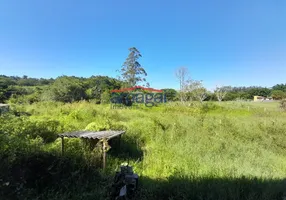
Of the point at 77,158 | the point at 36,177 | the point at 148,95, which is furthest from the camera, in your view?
the point at 148,95

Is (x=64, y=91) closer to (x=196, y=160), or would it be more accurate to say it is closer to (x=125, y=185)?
(x=196, y=160)

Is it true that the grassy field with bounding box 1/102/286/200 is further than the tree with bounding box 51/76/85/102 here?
No

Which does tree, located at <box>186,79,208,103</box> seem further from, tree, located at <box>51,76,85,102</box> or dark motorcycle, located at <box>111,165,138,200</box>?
dark motorcycle, located at <box>111,165,138,200</box>

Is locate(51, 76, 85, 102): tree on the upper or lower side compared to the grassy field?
upper

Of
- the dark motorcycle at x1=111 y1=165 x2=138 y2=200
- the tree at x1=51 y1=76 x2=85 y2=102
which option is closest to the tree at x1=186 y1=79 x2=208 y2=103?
the tree at x1=51 y1=76 x2=85 y2=102

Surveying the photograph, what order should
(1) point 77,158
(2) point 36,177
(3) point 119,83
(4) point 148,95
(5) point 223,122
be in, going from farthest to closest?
(3) point 119,83 < (4) point 148,95 < (5) point 223,122 < (1) point 77,158 < (2) point 36,177

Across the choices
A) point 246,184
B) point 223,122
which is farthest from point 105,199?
point 223,122

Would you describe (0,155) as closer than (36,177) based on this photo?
Yes

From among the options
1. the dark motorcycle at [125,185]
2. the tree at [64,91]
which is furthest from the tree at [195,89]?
the dark motorcycle at [125,185]

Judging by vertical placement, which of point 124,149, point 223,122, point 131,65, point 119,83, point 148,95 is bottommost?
point 124,149

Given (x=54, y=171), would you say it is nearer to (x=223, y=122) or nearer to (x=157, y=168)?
(x=157, y=168)

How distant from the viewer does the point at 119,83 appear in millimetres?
23312

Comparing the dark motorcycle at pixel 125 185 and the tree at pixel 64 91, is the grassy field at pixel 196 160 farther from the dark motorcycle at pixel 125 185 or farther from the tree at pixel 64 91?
the tree at pixel 64 91

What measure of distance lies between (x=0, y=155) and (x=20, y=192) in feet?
2.35
